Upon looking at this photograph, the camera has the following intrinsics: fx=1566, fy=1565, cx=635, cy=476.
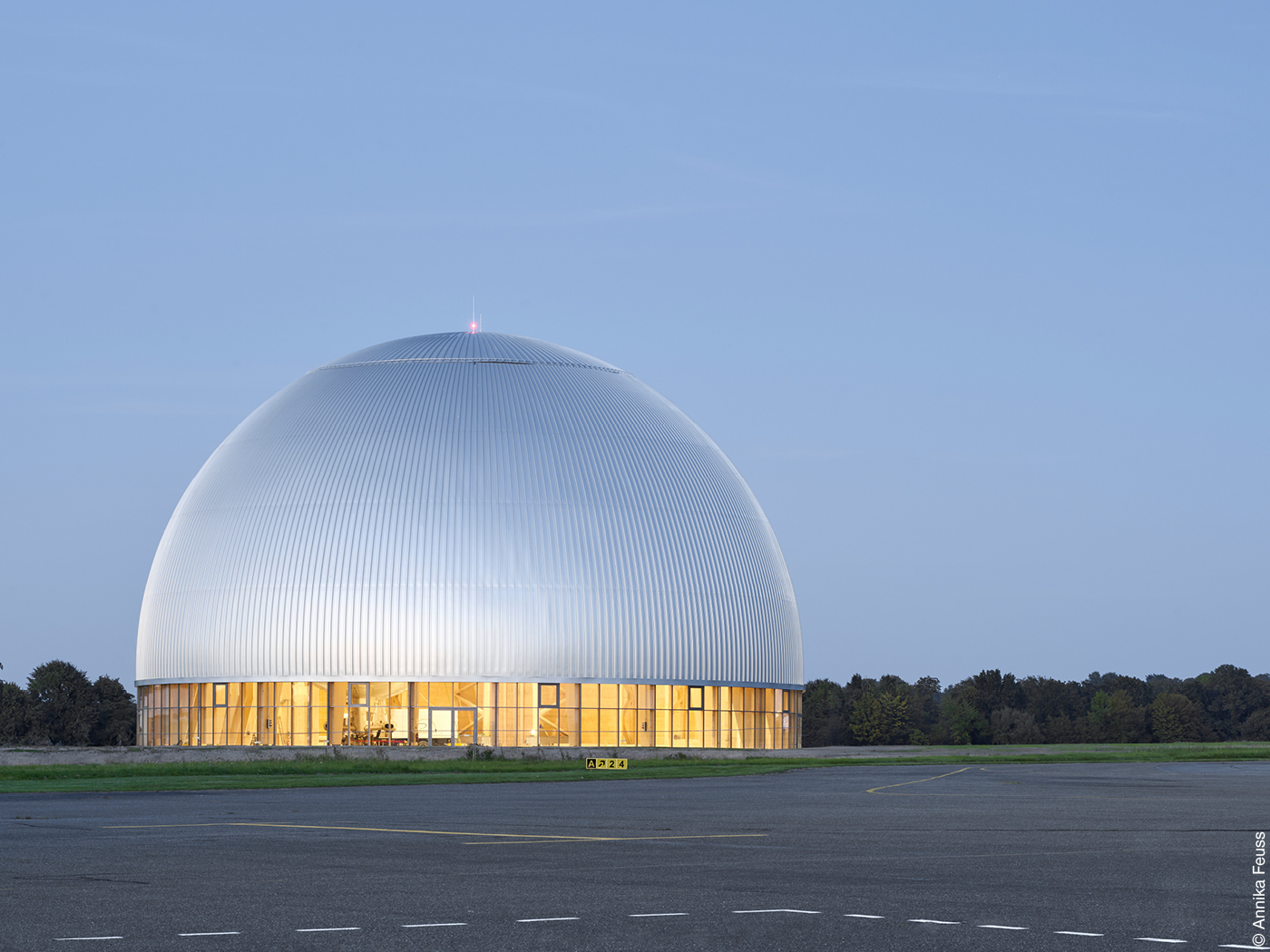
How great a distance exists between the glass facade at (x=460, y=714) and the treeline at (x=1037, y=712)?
105 feet

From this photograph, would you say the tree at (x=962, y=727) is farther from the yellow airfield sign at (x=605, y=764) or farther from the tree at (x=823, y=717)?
the yellow airfield sign at (x=605, y=764)

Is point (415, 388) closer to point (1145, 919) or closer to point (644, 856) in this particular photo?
point (644, 856)

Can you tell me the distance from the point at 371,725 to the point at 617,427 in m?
17.0

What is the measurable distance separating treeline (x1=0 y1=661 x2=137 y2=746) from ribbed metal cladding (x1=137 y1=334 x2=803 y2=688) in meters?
9.77

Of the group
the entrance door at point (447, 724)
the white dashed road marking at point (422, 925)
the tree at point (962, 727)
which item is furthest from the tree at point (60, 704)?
the white dashed road marking at point (422, 925)

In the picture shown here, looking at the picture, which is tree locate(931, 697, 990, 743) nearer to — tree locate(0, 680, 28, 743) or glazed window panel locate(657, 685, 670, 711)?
glazed window panel locate(657, 685, 670, 711)

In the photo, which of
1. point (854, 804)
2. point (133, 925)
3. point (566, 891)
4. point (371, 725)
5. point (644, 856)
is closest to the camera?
point (133, 925)

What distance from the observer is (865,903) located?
1033cm

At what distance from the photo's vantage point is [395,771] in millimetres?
40062

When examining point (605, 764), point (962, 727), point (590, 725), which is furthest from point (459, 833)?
point (962, 727)

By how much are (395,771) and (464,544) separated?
78.5 feet

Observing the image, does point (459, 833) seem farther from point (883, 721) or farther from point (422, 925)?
point (883, 721)

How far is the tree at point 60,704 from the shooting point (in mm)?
79375

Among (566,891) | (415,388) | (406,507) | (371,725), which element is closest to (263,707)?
(371,725)
